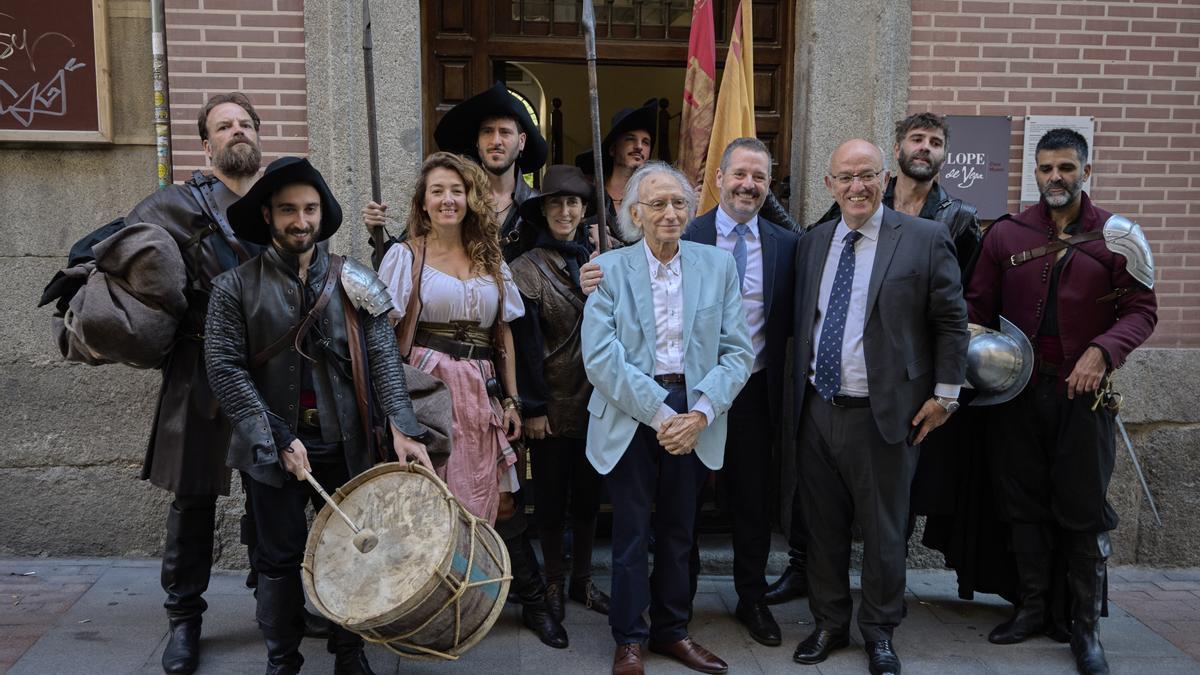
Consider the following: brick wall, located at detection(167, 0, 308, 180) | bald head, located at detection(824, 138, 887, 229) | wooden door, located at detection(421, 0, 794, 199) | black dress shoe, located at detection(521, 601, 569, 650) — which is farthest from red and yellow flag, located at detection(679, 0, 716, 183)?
black dress shoe, located at detection(521, 601, 569, 650)

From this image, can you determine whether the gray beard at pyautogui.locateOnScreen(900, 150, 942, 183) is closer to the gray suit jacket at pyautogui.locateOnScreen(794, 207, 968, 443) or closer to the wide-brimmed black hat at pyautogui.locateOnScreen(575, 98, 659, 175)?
the gray suit jacket at pyautogui.locateOnScreen(794, 207, 968, 443)

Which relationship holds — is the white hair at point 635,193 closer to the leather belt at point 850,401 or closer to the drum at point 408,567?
the leather belt at point 850,401

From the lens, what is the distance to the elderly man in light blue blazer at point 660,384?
3.70 meters

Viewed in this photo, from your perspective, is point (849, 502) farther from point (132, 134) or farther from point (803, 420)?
point (132, 134)

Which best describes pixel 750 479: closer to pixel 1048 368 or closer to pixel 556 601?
pixel 556 601

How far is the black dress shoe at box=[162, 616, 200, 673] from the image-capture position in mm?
3770

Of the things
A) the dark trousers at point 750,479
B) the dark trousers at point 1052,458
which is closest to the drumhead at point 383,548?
the dark trousers at point 750,479

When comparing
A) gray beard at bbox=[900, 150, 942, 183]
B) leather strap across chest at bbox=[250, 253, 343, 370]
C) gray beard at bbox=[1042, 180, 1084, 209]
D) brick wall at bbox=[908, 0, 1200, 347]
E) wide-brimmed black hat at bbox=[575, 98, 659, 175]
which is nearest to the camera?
leather strap across chest at bbox=[250, 253, 343, 370]

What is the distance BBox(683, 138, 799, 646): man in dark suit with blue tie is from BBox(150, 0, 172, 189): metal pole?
103 inches

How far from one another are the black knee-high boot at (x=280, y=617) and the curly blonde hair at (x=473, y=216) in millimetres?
1394

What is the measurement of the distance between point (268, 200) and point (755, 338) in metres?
2.06

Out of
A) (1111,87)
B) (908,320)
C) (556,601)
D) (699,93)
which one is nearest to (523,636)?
(556,601)

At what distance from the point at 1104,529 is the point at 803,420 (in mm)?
1328

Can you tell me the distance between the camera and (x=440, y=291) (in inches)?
150
